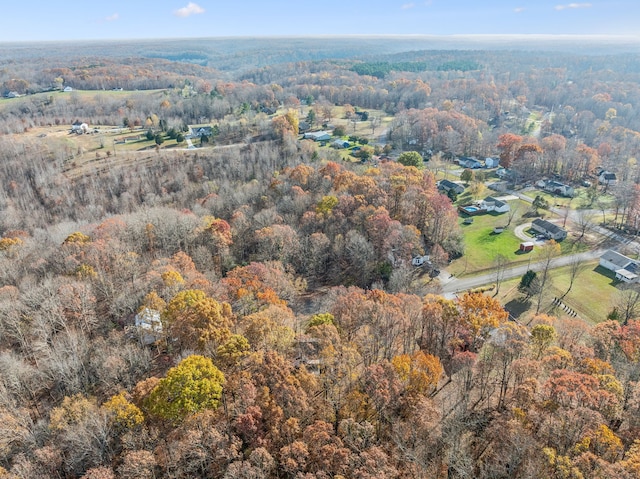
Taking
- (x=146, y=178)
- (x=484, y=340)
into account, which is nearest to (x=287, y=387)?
(x=484, y=340)

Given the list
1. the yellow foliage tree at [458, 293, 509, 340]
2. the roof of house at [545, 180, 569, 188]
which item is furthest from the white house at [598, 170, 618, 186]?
the yellow foliage tree at [458, 293, 509, 340]

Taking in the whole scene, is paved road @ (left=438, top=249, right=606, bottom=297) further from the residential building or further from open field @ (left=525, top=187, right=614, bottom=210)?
the residential building

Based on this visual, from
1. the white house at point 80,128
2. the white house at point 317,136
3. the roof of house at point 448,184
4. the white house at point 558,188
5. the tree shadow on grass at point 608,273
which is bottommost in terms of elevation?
the tree shadow on grass at point 608,273

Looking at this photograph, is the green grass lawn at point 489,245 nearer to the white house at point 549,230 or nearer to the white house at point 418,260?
the white house at point 549,230

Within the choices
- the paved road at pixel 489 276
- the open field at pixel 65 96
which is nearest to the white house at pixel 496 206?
the paved road at pixel 489 276

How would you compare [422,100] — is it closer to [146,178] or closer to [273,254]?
[146,178]
